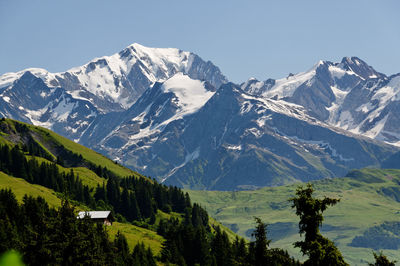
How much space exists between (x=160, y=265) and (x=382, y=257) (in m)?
96.4

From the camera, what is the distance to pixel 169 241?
163000 mm

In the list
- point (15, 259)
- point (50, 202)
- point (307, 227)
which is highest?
point (50, 202)

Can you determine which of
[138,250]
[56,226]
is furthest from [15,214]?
[56,226]

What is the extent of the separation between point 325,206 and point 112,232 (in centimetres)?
13644

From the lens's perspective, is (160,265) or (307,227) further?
(160,265)

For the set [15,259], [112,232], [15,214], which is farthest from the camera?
[112,232]

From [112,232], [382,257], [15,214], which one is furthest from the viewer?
[112,232]

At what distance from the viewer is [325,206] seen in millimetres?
46781

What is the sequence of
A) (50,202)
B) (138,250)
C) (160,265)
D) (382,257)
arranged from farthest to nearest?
(50,202), (160,265), (138,250), (382,257)

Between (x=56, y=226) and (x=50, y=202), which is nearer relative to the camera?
(x=56, y=226)

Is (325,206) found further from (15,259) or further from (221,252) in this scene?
(221,252)

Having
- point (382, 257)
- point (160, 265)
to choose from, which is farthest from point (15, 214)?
point (382, 257)

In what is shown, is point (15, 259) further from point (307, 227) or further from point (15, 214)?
point (15, 214)

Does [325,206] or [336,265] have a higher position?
[325,206]
